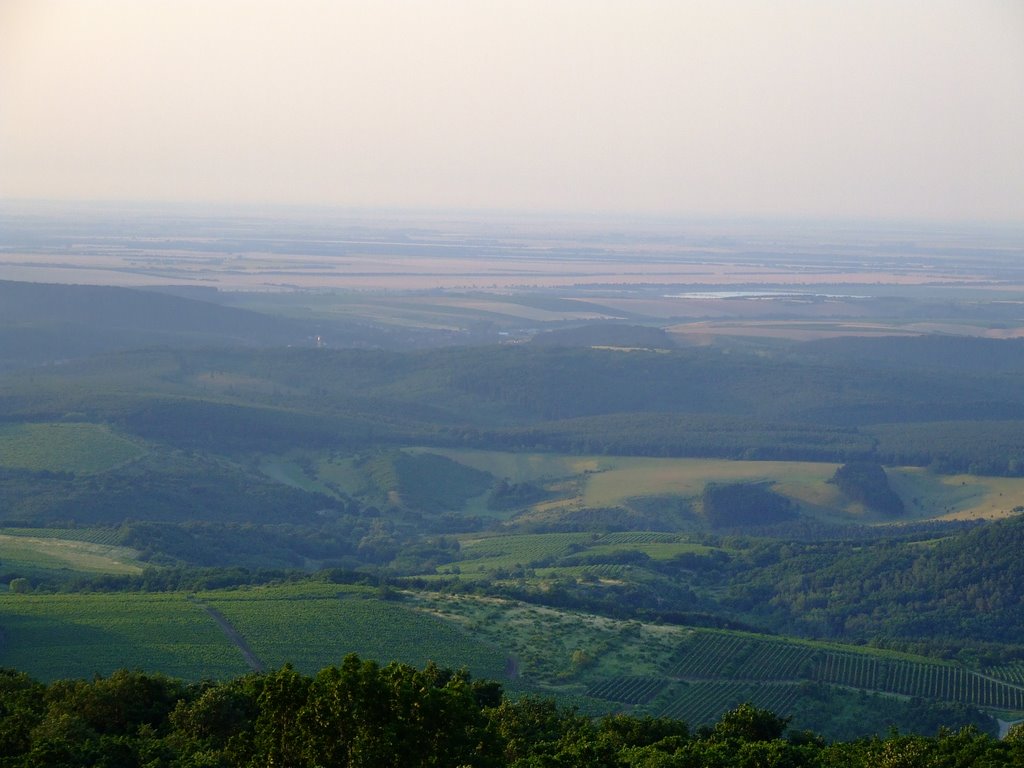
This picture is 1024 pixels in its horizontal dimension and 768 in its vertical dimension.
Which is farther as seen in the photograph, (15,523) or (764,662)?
(15,523)

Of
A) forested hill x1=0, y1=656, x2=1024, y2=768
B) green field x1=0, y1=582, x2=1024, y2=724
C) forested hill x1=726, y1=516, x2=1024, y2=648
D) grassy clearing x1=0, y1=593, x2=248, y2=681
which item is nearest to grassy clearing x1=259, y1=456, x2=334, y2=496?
forested hill x1=726, y1=516, x2=1024, y2=648

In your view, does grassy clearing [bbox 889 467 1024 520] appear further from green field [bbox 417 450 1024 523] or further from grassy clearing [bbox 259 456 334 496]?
grassy clearing [bbox 259 456 334 496]

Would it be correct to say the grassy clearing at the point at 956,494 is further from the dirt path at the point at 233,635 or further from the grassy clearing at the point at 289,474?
the dirt path at the point at 233,635

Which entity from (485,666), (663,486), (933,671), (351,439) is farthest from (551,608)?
(351,439)

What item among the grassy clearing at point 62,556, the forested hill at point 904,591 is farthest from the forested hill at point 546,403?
the grassy clearing at point 62,556

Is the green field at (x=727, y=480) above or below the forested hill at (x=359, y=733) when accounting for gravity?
below

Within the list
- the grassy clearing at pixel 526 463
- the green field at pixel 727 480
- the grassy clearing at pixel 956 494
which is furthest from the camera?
the grassy clearing at pixel 526 463

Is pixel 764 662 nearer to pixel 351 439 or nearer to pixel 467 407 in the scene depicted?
pixel 351 439
